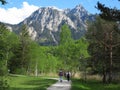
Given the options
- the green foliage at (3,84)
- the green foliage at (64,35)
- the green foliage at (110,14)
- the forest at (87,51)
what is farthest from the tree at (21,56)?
the green foliage at (3,84)

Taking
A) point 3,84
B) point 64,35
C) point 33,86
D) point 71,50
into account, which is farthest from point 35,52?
point 3,84

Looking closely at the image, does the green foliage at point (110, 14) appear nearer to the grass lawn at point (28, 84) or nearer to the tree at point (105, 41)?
the grass lawn at point (28, 84)

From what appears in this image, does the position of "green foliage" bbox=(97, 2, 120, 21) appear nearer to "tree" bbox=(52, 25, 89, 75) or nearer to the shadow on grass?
the shadow on grass

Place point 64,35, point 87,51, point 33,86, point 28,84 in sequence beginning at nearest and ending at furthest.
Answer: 1. point 33,86
2. point 28,84
3. point 87,51
4. point 64,35

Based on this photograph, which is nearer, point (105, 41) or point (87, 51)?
point (105, 41)

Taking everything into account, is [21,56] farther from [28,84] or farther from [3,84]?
[3,84]

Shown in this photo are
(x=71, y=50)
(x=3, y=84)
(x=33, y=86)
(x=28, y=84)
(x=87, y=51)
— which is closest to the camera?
(x=3, y=84)

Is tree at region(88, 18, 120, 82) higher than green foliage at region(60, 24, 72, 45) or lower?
Answer: lower

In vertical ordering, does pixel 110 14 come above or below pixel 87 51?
above

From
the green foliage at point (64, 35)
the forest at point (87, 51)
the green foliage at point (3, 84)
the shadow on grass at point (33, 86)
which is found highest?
the green foliage at point (64, 35)

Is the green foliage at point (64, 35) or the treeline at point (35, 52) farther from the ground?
the green foliage at point (64, 35)

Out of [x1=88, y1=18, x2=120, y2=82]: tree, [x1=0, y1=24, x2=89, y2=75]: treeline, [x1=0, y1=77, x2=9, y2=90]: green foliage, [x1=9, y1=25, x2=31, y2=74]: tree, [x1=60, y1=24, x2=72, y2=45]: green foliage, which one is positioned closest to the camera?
[x1=0, y1=77, x2=9, y2=90]: green foliage

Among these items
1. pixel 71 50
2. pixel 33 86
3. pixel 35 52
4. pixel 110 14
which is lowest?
pixel 33 86

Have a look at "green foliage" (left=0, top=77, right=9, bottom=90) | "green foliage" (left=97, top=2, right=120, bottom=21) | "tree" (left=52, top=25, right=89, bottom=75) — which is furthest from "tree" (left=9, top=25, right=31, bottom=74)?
"green foliage" (left=0, top=77, right=9, bottom=90)
